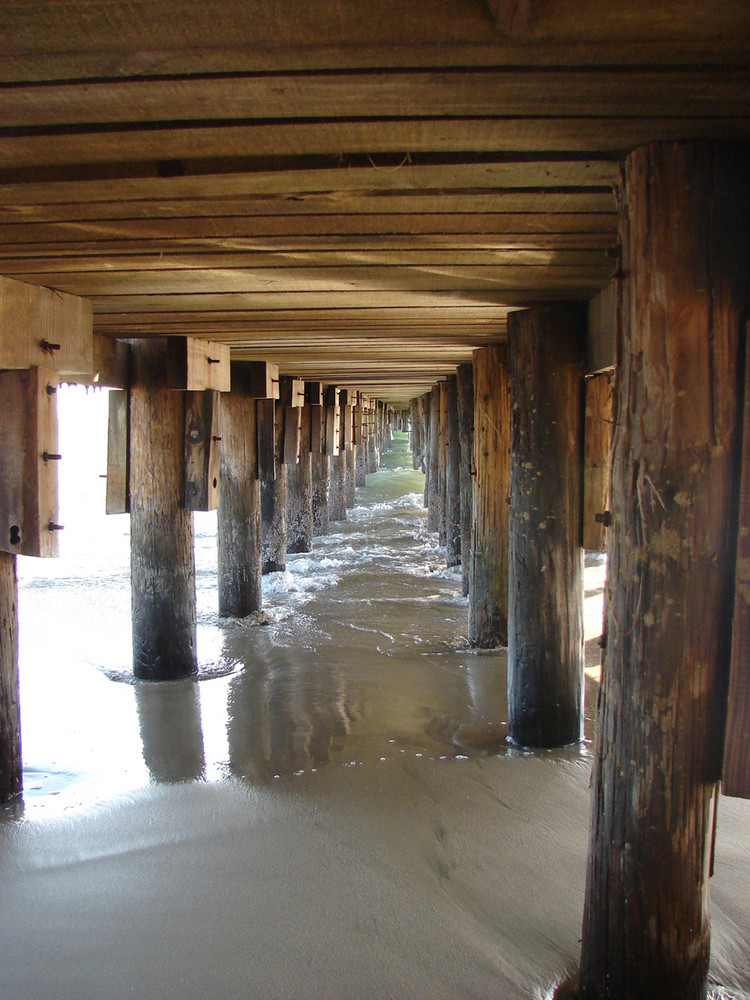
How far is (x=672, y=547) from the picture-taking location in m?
1.65

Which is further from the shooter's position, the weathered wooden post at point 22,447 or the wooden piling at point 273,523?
the wooden piling at point 273,523

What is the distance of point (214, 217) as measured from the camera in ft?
6.69

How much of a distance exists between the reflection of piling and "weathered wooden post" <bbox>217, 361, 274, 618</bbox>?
168 centimetres

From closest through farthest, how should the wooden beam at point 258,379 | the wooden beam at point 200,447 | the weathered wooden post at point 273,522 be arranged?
the wooden beam at point 200,447, the wooden beam at point 258,379, the weathered wooden post at point 273,522

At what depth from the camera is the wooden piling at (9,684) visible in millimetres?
2932

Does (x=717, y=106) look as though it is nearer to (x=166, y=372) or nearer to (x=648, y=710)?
(x=648, y=710)

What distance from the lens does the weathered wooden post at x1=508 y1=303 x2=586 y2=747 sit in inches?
131

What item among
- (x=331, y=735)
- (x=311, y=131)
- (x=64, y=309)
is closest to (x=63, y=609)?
(x=331, y=735)

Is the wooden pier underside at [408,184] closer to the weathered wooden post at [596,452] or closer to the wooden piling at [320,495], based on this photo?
the weathered wooden post at [596,452]

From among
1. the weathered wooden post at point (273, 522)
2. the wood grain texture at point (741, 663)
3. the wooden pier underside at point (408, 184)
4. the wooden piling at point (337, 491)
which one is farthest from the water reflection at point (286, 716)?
the wooden piling at point (337, 491)

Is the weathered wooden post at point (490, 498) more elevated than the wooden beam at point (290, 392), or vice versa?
the wooden beam at point (290, 392)

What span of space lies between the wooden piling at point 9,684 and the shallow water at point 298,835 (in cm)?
14

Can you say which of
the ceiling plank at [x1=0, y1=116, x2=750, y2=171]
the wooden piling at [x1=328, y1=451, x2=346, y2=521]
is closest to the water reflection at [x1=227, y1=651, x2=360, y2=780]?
the ceiling plank at [x1=0, y1=116, x2=750, y2=171]

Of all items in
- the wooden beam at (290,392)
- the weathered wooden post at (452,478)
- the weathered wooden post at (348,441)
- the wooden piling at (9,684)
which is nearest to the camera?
the wooden piling at (9,684)
